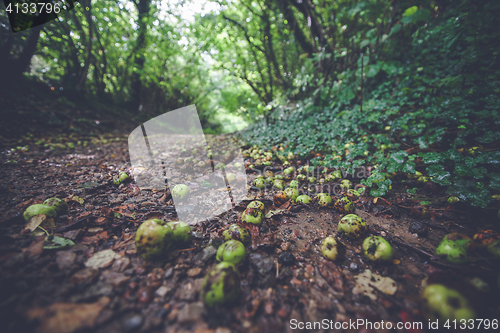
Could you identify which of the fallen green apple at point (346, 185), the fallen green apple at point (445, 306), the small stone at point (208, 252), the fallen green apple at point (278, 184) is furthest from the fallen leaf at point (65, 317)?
the fallen green apple at point (346, 185)

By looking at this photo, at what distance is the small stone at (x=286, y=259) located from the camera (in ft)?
5.98

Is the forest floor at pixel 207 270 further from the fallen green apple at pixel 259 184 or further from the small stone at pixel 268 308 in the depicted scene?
the fallen green apple at pixel 259 184

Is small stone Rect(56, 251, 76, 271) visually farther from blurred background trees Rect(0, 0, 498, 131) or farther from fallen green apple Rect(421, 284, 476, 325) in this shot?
blurred background trees Rect(0, 0, 498, 131)

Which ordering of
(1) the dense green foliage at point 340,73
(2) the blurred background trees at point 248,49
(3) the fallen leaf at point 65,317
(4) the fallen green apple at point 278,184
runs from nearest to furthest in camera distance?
(3) the fallen leaf at point 65,317 → (1) the dense green foliage at point 340,73 → (4) the fallen green apple at point 278,184 → (2) the blurred background trees at point 248,49

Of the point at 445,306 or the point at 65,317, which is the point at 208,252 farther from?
the point at 445,306

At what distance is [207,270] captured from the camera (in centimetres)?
171

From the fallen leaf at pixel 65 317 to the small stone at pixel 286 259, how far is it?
158cm

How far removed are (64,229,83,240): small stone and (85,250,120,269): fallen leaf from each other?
41 centimetres

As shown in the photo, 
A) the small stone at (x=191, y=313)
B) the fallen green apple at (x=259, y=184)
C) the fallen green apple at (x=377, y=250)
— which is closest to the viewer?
the small stone at (x=191, y=313)

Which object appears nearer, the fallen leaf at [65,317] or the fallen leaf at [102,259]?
the fallen leaf at [65,317]

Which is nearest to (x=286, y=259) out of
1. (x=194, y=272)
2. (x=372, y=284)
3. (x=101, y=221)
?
(x=372, y=284)

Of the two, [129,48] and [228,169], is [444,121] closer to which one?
[228,169]

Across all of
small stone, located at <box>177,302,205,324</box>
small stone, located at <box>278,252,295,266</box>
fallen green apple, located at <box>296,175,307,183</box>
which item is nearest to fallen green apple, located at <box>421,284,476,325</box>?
small stone, located at <box>278,252,295,266</box>

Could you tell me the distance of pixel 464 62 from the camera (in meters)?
3.17
